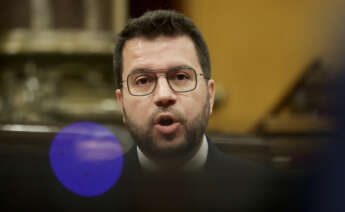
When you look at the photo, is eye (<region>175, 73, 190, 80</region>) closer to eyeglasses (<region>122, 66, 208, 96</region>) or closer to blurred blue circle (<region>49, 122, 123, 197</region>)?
eyeglasses (<region>122, 66, 208, 96</region>)

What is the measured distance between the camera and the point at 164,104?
0.35 meters

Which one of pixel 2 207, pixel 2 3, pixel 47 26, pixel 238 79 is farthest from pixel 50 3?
pixel 2 207

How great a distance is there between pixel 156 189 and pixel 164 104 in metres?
0.10

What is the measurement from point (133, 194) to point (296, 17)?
1399 millimetres

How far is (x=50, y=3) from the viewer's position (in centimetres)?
186

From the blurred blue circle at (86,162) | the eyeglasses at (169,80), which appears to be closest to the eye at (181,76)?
the eyeglasses at (169,80)

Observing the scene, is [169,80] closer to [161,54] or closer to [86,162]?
[161,54]

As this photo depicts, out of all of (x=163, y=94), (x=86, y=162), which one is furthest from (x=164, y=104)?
(x=86, y=162)

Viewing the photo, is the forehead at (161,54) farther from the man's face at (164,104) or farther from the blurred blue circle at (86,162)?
the blurred blue circle at (86,162)

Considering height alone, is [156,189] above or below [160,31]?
below

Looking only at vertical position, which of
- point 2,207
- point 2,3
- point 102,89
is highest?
point 2,3

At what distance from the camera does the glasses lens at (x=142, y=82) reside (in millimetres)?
357

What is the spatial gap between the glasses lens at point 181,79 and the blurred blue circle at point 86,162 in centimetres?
12

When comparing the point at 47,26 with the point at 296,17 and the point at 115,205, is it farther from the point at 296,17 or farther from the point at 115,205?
the point at 115,205
